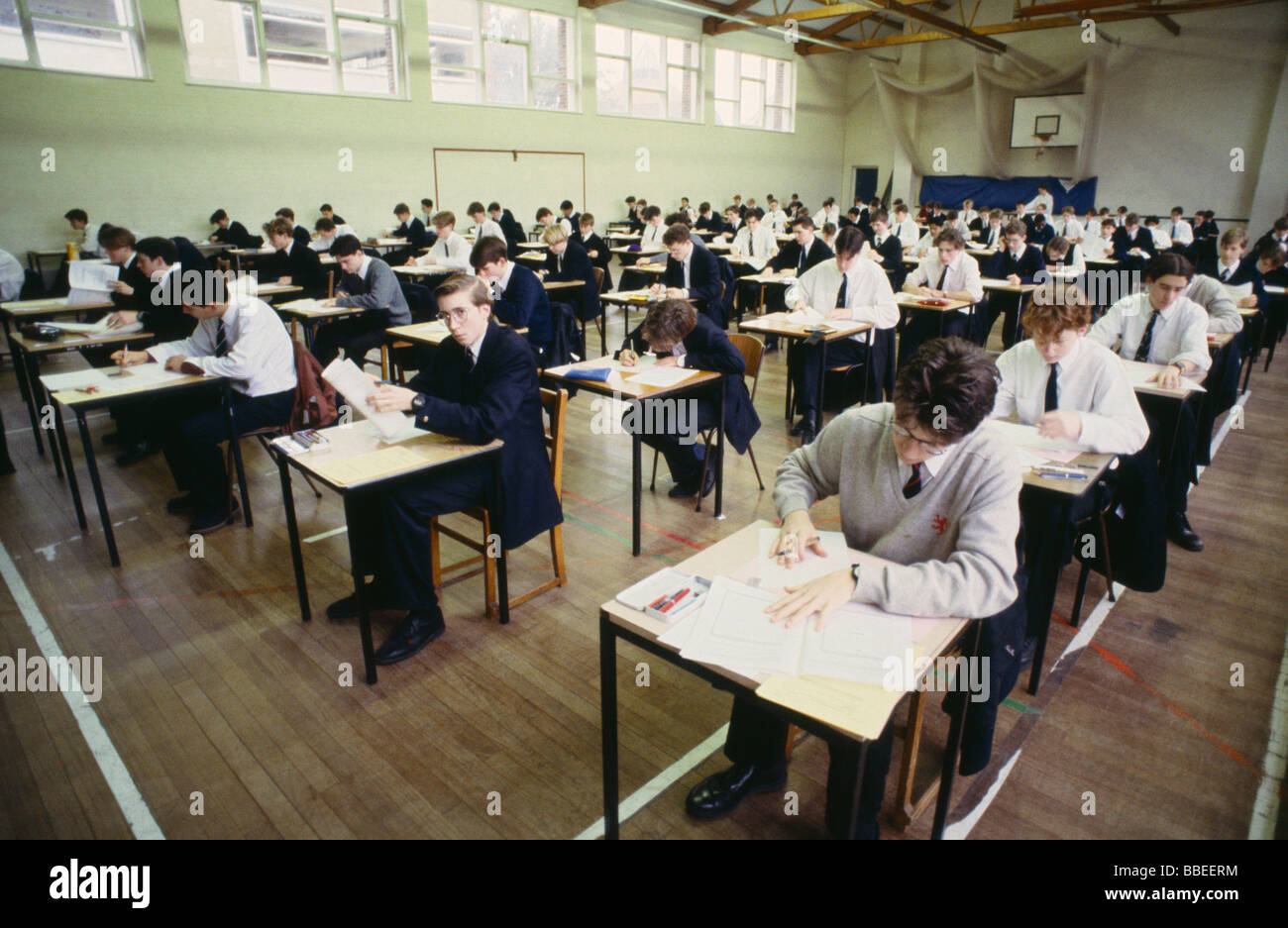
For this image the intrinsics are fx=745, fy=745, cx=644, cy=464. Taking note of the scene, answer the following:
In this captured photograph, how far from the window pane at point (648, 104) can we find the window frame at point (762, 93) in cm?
145

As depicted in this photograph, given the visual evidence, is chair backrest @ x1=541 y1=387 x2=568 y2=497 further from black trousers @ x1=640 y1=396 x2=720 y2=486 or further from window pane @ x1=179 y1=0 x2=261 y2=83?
window pane @ x1=179 y1=0 x2=261 y2=83

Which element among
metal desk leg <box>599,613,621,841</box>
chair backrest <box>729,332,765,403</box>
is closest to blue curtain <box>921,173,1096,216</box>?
chair backrest <box>729,332,765,403</box>

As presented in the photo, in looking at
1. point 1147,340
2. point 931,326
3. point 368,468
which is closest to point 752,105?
point 931,326

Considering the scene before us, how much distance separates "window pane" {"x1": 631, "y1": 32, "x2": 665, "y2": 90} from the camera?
44.3ft

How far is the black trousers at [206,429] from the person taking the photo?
12.1ft

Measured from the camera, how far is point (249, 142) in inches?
377

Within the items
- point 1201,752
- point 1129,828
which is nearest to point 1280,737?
point 1201,752

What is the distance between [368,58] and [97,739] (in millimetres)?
10595

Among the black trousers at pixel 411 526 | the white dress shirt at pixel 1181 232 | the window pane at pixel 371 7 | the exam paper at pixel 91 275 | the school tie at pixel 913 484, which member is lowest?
the black trousers at pixel 411 526

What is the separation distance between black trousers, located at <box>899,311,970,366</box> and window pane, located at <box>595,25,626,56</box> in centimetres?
962

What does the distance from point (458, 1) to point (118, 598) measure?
A: 10.7 m

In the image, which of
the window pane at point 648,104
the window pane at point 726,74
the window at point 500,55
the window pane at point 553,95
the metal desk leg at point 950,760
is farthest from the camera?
the window pane at point 726,74

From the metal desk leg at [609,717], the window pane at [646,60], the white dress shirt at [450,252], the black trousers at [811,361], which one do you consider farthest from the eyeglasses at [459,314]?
the window pane at [646,60]

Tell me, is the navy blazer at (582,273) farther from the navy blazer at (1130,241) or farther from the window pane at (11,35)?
the navy blazer at (1130,241)
